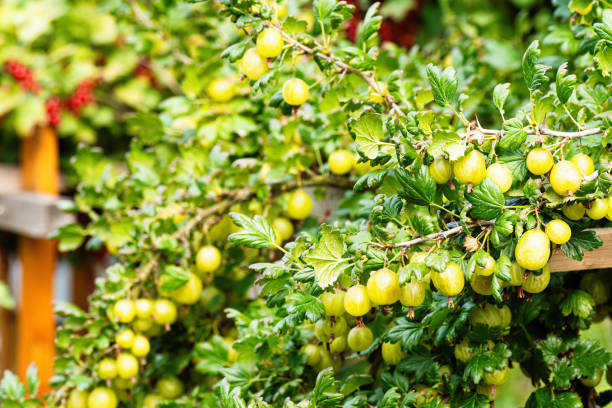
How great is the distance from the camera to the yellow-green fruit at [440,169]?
692mm

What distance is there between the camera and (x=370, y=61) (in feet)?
2.88

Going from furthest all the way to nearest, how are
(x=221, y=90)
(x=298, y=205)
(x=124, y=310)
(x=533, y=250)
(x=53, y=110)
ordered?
(x=53, y=110) < (x=221, y=90) < (x=298, y=205) < (x=124, y=310) < (x=533, y=250)

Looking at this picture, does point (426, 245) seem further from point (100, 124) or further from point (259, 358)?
point (100, 124)

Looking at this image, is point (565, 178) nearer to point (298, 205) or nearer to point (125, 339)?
point (298, 205)

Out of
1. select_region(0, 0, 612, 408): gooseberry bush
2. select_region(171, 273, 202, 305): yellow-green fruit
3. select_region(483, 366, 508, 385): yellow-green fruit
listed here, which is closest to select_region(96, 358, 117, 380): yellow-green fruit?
select_region(0, 0, 612, 408): gooseberry bush

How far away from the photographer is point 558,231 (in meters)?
0.65

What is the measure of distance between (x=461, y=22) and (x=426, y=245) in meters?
1.06

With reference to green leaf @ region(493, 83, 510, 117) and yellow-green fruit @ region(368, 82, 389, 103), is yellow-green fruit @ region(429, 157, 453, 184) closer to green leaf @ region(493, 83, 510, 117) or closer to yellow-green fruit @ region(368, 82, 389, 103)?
green leaf @ region(493, 83, 510, 117)

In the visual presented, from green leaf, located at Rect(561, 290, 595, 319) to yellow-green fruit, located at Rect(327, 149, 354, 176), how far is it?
1.32 feet

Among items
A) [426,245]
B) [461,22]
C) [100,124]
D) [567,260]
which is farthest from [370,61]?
[100,124]

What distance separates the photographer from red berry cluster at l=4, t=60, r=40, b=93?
2162 mm

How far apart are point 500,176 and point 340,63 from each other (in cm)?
30

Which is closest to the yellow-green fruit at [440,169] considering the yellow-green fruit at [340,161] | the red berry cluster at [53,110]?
the yellow-green fruit at [340,161]

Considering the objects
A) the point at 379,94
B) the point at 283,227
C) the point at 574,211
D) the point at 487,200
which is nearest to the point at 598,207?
the point at 574,211
